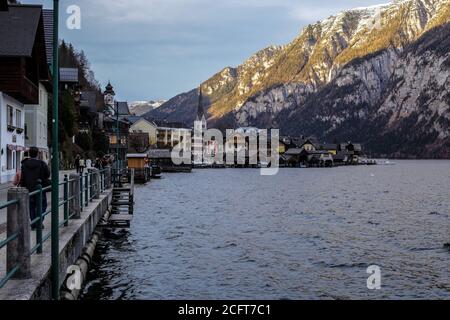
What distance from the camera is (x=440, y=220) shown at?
42969 mm

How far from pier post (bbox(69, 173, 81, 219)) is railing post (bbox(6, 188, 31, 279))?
8088 millimetres

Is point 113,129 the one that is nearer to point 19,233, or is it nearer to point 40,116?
point 40,116

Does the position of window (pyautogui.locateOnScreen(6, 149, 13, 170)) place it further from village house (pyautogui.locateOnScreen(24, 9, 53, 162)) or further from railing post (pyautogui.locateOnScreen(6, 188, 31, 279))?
railing post (pyautogui.locateOnScreen(6, 188, 31, 279))

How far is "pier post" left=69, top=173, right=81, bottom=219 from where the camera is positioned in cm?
1888

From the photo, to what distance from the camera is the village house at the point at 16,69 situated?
36.7 m

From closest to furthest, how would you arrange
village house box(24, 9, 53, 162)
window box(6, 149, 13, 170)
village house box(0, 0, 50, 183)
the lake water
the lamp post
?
the lamp post
the lake water
village house box(0, 0, 50, 183)
window box(6, 149, 13, 170)
village house box(24, 9, 53, 162)

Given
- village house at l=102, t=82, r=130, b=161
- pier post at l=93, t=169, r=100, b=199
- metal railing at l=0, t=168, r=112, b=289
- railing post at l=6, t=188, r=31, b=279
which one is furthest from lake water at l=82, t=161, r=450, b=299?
village house at l=102, t=82, r=130, b=161

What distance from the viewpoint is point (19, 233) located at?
408 inches

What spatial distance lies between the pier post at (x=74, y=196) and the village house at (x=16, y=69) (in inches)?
734
